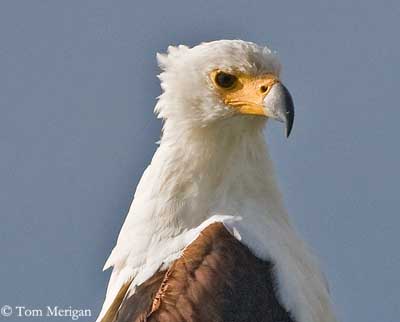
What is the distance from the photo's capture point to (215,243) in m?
59.4

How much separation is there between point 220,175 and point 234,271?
101cm

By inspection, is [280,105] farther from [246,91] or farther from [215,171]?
[215,171]

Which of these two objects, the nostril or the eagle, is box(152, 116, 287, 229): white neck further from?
the nostril

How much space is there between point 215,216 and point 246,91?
97cm

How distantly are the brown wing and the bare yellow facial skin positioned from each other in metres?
1.14

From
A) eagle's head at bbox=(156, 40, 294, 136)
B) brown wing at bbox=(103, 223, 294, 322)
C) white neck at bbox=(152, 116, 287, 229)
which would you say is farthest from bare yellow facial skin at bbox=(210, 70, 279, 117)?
brown wing at bbox=(103, 223, 294, 322)

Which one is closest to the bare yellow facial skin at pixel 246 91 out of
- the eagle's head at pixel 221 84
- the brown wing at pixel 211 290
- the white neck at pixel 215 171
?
the eagle's head at pixel 221 84

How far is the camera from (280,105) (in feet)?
196

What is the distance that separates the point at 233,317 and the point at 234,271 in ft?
1.17

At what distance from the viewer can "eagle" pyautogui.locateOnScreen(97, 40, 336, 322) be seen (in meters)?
59.2

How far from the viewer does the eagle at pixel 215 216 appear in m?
59.2

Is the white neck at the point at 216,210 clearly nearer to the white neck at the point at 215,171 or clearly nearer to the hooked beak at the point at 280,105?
the white neck at the point at 215,171

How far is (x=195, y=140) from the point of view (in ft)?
197

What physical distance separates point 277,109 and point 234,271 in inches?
49.4
